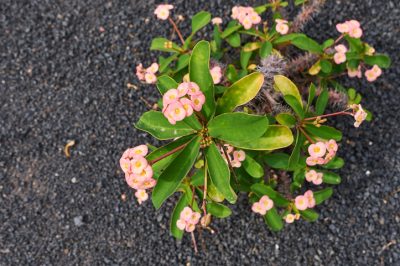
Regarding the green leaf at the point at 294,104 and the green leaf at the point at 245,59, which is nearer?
the green leaf at the point at 294,104

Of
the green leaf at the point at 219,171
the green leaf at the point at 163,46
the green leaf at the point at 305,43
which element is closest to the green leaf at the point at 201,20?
the green leaf at the point at 163,46

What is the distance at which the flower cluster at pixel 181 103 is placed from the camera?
1555 mm

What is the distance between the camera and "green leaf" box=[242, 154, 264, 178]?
81.7 inches

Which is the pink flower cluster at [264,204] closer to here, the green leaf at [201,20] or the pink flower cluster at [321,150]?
the pink flower cluster at [321,150]

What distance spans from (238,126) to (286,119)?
0.94ft

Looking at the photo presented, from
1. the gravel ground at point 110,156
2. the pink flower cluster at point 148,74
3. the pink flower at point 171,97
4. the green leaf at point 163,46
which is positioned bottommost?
the gravel ground at point 110,156

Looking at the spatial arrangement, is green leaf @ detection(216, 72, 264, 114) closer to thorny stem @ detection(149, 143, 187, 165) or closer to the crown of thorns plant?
the crown of thorns plant

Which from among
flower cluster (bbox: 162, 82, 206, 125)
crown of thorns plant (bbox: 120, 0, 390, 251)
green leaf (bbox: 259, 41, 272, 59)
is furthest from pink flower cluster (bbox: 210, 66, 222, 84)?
flower cluster (bbox: 162, 82, 206, 125)

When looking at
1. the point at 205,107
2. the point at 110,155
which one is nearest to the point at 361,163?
the point at 205,107

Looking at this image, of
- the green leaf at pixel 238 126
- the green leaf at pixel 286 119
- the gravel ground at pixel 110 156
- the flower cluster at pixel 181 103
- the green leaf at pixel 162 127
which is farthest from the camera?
the gravel ground at pixel 110 156

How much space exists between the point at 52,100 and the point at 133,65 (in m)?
0.55

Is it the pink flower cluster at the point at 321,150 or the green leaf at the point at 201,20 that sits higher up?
the green leaf at the point at 201,20

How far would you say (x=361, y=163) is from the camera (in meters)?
2.65

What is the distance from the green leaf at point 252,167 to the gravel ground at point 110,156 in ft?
1.90
